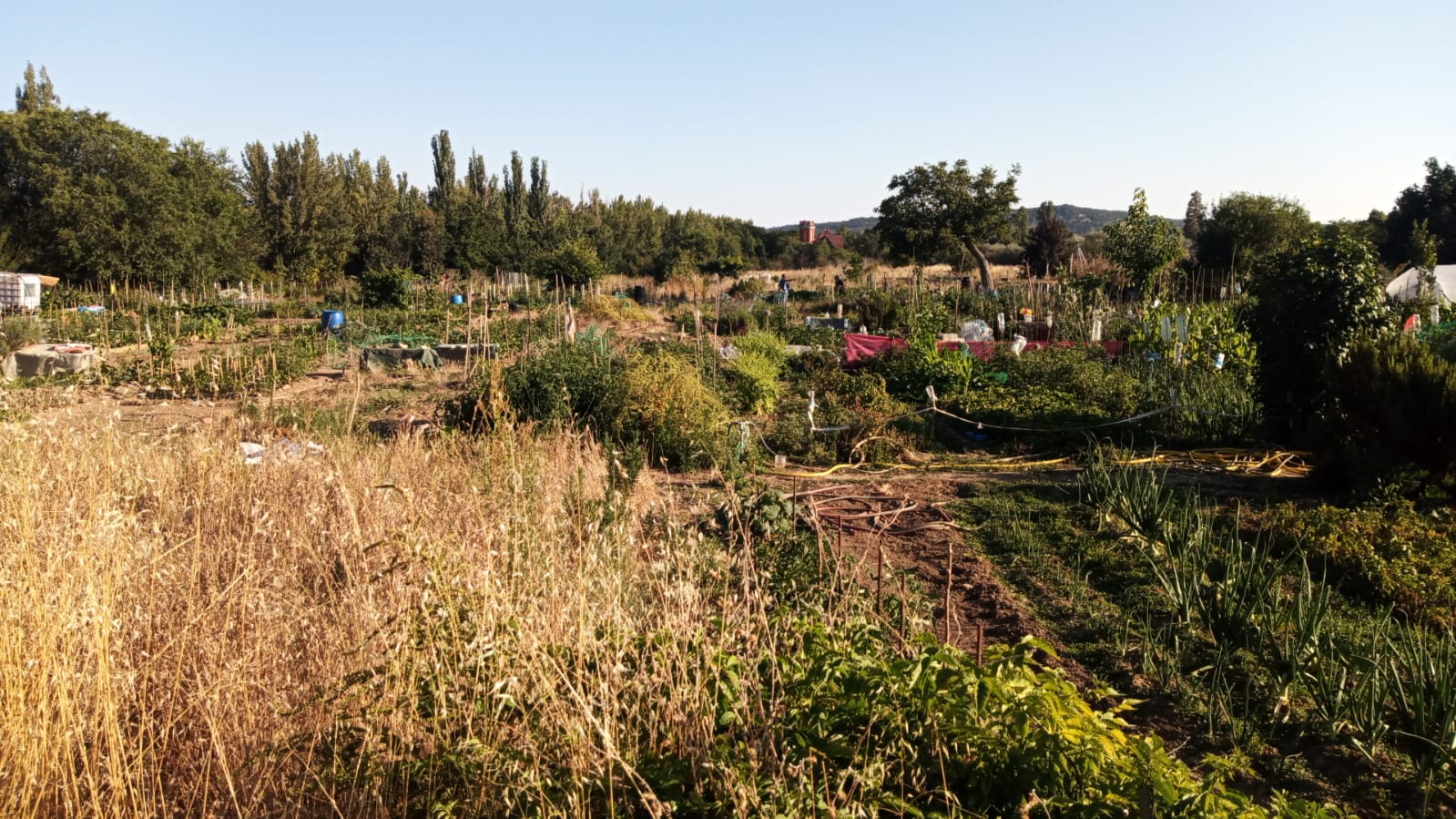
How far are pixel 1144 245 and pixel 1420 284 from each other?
19.9 ft

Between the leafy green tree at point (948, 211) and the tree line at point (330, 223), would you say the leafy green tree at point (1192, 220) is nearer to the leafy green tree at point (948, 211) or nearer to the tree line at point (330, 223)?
the tree line at point (330, 223)

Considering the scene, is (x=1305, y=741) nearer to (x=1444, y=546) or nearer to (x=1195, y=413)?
(x=1444, y=546)

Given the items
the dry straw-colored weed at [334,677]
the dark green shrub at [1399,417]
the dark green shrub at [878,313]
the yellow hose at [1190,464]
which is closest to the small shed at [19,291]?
the dark green shrub at [878,313]

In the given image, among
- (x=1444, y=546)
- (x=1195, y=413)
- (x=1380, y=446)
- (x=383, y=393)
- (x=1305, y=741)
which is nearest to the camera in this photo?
(x=1305, y=741)

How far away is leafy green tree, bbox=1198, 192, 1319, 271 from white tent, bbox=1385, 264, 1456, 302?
5.91m

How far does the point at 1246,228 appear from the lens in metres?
28.5

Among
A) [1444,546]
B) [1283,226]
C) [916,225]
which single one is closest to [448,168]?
[916,225]

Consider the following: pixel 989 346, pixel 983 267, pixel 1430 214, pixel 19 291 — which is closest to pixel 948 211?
pixel 983 267

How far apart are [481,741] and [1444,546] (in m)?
5.38

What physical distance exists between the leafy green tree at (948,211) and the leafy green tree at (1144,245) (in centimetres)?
1062

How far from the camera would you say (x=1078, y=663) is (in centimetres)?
389

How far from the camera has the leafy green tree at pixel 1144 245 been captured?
1528cm

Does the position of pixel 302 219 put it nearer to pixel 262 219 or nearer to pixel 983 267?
pixel 262 219

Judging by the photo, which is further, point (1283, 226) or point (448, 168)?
point (448, 168)
